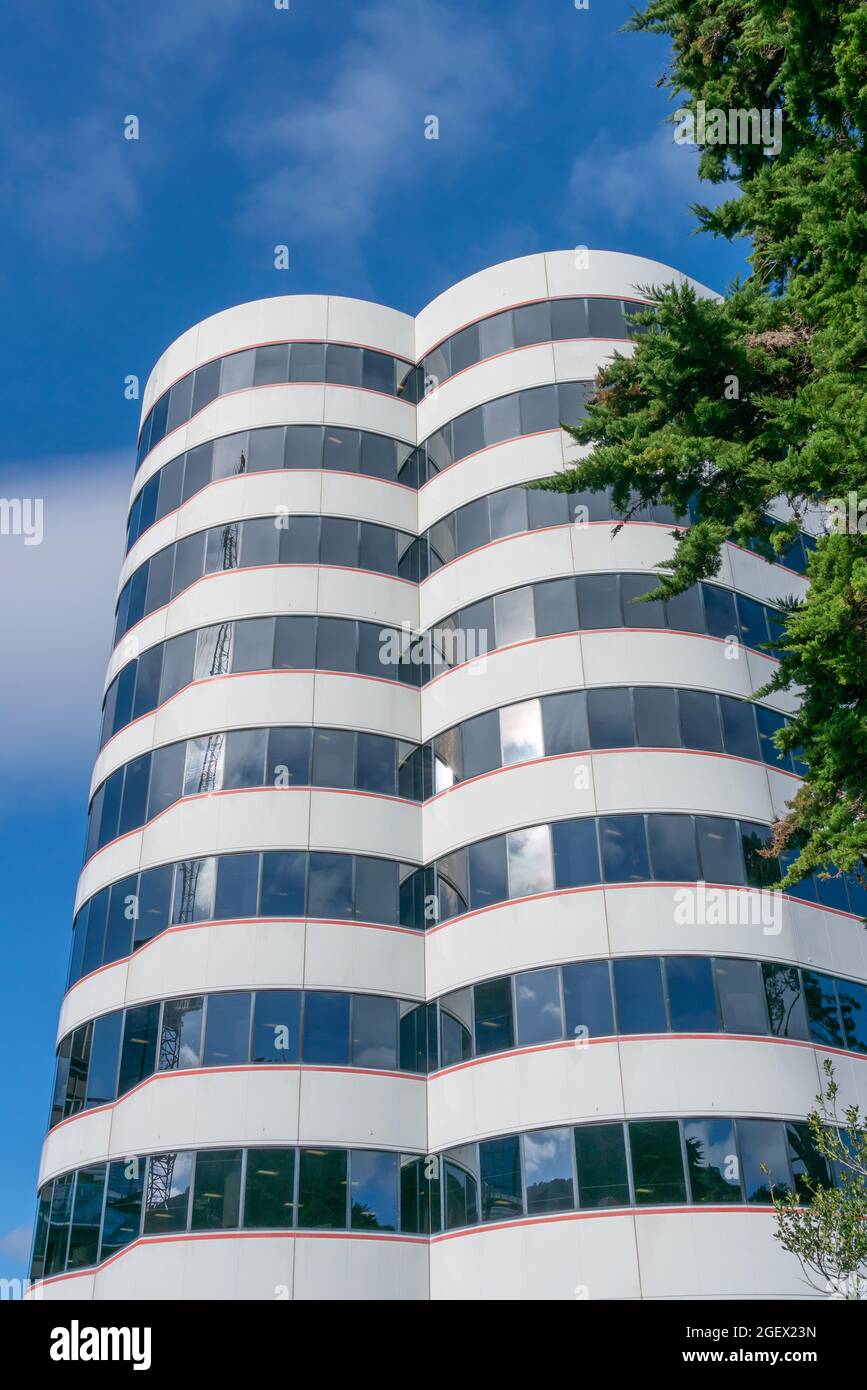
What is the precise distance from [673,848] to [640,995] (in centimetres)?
329

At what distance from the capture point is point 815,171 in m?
16.9

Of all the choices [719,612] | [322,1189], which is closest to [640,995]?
[322,1189]

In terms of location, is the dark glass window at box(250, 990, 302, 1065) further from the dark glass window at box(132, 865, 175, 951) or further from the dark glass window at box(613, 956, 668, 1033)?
the dark glass window at box(613, 956, 668, 1033)

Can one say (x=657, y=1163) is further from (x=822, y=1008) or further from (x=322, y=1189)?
(x=322, y=1189)

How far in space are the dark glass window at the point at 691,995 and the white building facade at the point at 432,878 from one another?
0.07 meters

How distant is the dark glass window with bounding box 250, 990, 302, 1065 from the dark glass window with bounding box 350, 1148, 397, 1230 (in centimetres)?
246

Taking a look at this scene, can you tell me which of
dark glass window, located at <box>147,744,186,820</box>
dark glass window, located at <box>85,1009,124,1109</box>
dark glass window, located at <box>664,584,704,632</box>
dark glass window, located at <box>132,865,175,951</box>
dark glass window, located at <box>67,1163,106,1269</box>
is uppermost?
dark glass window, located at <box>664,584,704,632</box>

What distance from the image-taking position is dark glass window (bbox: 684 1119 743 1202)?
75.2ft

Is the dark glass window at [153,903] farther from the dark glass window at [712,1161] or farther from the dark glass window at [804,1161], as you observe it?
the dark glass window at [804,1161]

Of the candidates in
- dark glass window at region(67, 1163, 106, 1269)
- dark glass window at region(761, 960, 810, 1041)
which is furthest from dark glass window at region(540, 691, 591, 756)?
dark glass window at region(67, 1163, 106, 1269)

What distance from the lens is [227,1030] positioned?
25797mm

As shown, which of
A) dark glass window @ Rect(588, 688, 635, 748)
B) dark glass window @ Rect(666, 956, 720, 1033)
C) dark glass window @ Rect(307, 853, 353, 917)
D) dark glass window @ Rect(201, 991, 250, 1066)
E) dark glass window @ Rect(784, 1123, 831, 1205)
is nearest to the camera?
dark glass window @ Rect(784, 1123, 831, 1205)

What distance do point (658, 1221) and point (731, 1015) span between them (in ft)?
13.9

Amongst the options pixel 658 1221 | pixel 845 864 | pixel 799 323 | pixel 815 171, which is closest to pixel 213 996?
pixel 658 1221
